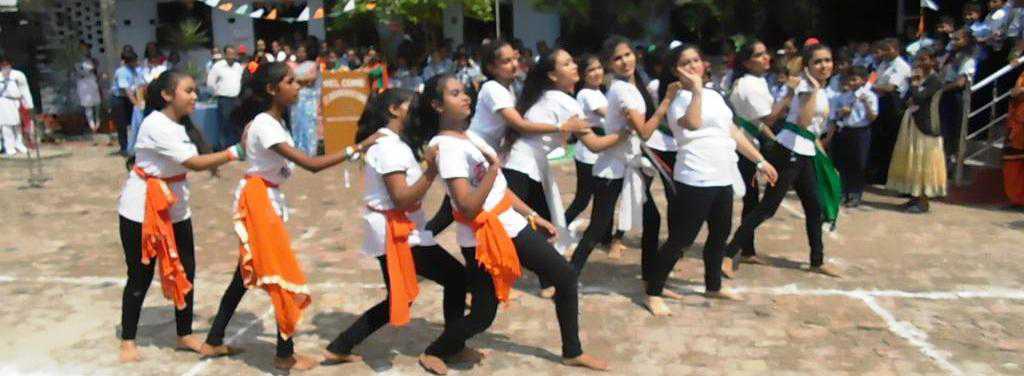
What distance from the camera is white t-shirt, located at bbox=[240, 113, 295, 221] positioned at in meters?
4.37

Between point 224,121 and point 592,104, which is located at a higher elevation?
point 592,104

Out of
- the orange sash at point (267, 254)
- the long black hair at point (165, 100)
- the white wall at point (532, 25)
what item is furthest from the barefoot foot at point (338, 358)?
the white wall at point (532, 25)

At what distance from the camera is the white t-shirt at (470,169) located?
4.09 metres

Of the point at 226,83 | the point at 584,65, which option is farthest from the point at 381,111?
the point at 226,83

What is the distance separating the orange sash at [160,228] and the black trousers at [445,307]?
0.88 metres

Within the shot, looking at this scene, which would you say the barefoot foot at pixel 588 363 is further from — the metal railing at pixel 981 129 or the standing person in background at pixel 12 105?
the standing person in background at pixel 12 105

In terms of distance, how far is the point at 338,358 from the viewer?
4.66 m

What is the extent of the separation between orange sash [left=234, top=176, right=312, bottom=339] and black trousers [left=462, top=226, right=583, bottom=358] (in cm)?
82

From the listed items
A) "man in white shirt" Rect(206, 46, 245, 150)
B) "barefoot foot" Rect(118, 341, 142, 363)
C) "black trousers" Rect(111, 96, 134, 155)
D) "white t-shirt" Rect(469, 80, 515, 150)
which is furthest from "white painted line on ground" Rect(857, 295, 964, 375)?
"black trousers" Rect(111, 96, 134, 155)

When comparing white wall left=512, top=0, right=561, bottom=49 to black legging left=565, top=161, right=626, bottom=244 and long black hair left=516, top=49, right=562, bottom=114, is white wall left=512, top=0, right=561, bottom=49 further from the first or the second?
long black hair left=516, top=49, right=562, bottom=114

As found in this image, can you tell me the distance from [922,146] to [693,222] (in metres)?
4.57

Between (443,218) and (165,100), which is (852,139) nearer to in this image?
(443,218)

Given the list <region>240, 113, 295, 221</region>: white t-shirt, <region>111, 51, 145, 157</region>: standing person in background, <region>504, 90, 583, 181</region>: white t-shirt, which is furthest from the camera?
<region>111, 51, 145, 157</region>: standing person in background

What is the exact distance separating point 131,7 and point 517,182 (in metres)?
20.0
